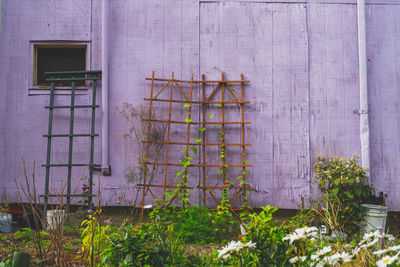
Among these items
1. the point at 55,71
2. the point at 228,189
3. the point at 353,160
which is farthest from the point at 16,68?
the point at 353,160

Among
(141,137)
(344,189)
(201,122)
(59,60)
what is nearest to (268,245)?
(344,189)

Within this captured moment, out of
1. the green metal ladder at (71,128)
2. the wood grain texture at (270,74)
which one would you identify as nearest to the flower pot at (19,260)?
the green metal ladder at (71,128)

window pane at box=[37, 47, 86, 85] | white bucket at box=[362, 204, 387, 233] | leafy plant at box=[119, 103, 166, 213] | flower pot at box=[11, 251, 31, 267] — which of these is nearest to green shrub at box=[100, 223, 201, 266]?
flower pot at box=[11, 251, 31, 267]

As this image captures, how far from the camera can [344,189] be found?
4.48 metres

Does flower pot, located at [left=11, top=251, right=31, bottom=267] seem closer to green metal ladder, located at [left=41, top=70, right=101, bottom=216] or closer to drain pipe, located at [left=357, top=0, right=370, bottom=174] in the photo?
green metal ladder, located at [left=41, top=70, right=101, bottom=216]

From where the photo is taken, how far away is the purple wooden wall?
192 inches

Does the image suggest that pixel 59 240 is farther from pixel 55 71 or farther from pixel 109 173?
pixel 55 71

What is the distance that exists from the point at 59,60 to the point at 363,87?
14.2 ft

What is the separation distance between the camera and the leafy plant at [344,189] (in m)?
4.35

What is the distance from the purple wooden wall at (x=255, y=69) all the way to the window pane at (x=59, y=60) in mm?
160

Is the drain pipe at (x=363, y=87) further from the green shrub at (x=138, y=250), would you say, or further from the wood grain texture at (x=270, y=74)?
the green shrub at (x=138, y=250)

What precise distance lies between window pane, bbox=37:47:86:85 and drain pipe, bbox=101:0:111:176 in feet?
1.33

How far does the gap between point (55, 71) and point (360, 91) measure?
435cm

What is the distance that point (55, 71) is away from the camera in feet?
16.7
